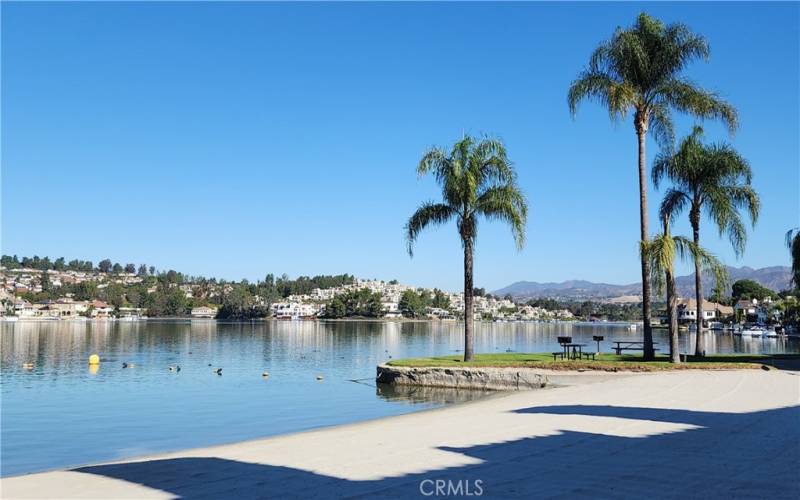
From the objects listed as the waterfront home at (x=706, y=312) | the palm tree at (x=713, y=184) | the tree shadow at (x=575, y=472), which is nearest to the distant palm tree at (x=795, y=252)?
the palm tree at (x=713, y=184)

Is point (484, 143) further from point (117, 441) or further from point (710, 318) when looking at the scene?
point (710, 318)

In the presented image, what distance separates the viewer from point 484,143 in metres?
25.8

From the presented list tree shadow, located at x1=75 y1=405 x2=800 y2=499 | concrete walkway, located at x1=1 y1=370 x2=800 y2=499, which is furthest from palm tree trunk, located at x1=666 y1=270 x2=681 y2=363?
tree shadow, located at x1=75 y1=405 x2=800 y2=499

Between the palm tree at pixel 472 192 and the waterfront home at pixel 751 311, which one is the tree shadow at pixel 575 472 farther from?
the waterfront home at pixel 751 311

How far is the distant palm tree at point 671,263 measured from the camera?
77.0 ft

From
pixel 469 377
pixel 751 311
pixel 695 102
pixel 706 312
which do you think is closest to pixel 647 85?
pixel 695 102

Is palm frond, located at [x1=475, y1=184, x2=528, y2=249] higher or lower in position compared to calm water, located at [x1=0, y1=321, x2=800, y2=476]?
higher

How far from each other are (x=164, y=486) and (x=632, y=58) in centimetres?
2297

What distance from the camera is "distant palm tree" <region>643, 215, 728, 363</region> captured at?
2348cm

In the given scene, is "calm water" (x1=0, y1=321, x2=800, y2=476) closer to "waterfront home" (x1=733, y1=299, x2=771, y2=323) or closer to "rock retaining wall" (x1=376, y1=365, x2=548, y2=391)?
"rock retaining wall" (x1=376, y1=365, x2=548, y2=391)

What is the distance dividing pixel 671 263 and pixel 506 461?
16.5 metres

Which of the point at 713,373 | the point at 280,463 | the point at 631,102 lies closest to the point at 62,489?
the point at 280,463

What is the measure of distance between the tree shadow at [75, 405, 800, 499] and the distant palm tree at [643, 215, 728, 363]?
12373 millimetres

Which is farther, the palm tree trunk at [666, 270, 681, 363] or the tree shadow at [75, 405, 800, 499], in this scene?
the palm tree trunk at [666, 270, 681, 363]
